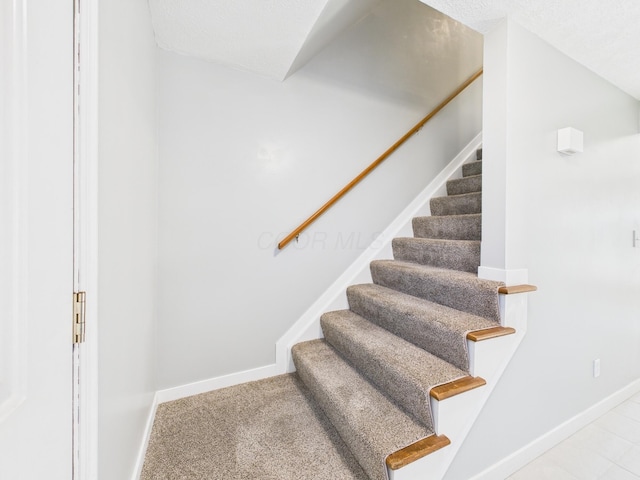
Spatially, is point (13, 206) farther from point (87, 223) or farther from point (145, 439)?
point (145, 439)

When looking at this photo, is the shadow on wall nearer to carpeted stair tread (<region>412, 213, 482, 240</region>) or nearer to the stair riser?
carpeted stair tread (<region>412, 213, 482, 240</region>)

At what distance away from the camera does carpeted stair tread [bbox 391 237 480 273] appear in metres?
1.62

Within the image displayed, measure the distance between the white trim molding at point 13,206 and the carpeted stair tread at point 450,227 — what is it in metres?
2.03

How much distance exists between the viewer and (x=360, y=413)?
3.85 feet

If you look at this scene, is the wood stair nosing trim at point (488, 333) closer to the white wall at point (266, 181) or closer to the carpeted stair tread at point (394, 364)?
the carpeted stair tread at point (394, 364)

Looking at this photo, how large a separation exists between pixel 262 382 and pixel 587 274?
214cm

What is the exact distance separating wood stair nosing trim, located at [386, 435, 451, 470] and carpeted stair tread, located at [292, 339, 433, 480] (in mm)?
17

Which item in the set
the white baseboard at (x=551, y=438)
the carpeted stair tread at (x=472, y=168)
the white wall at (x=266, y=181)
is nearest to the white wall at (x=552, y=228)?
the white baseboard at (x=551, y=438)

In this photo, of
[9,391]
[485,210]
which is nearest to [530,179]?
[485,210]

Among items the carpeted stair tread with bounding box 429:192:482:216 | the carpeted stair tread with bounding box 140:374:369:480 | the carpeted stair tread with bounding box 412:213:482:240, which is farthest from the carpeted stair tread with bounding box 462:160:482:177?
the carpeted stair tread with bounding box 140:374:369:480

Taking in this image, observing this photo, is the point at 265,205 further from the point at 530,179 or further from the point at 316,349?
the point at 530,179

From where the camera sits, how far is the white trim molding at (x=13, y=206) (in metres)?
0.39

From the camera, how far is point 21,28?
0.43 m

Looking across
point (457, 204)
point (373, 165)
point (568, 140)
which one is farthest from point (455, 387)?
point (373, 165)
